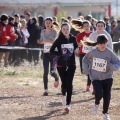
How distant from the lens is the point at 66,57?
9602 mm

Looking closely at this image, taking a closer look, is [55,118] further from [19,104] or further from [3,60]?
[3,60]

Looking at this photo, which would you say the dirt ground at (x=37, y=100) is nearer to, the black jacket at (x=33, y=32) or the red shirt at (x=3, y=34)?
the red shirt at (x=3, y=34)

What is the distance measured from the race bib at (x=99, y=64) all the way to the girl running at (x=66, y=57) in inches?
39.2

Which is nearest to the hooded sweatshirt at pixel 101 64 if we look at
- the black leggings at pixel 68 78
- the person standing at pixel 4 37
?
the black leggings at pixel 68 78

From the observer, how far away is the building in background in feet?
153

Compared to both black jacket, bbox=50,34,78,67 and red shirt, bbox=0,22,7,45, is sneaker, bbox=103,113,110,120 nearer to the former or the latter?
black jacket, bbox=50,34,78,67

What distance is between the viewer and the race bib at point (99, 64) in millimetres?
8516

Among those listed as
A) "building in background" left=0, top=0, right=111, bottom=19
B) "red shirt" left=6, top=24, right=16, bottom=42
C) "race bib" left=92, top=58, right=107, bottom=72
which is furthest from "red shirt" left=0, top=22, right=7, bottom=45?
"building in background" left=0, top=0, right=111, bottom=19

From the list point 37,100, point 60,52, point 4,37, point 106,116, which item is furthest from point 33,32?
point 106,116

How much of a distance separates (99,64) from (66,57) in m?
1.24

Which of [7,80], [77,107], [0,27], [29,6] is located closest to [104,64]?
[77,107]

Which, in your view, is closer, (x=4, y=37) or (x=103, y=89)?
(x=103, y=89)

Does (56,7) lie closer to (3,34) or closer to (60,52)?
(3,34)

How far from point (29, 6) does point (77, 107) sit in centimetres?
3743
